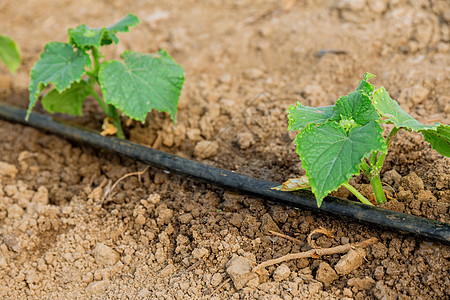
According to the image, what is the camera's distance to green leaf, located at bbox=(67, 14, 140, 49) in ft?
8.91

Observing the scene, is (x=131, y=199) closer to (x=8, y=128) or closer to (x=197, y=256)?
(x=197, y=256)

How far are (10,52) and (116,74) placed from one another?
150 cm

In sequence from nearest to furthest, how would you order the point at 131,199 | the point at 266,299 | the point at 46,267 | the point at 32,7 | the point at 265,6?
the point at 266,299 < the point at 46,267 < the point at 131,199 < the point at 265,6 < the point at 32,7

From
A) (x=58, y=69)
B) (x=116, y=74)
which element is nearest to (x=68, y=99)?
(x=58, y=69)

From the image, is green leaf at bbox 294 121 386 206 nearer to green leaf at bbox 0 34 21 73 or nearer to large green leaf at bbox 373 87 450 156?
large green leaf at bbox 373 87 450 156

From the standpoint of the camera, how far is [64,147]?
3199 millimetres

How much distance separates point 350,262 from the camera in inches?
82.0

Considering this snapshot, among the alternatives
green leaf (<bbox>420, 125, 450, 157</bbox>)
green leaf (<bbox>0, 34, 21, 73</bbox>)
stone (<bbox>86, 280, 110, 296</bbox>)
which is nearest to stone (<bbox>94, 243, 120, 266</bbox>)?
stone (<bbox>86, 280, 110, 296</bbox>)

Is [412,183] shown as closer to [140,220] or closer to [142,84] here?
[140,220]

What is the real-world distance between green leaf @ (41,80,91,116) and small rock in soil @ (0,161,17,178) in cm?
46

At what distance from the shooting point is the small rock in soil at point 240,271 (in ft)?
6.86

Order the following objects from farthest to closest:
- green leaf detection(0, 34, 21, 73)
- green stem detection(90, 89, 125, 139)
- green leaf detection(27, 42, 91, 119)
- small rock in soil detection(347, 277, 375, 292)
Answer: green leaf detection(0, 34, 21, 73) < green stem detection(90, 89, 125, 139) < green leaf detection(27, 42, 91, 119) < small rock in soil detection(347, 277, 375, 292)

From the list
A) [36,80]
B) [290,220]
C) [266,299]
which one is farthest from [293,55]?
[266,299]

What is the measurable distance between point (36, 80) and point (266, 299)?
1.93 m
